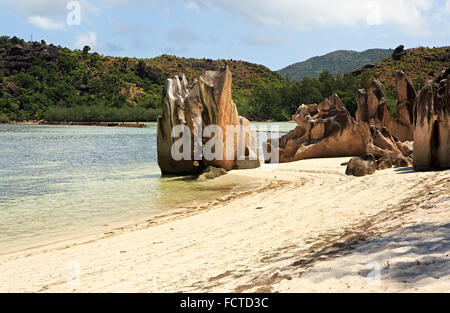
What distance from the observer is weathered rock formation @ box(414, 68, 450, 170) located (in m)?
9.79

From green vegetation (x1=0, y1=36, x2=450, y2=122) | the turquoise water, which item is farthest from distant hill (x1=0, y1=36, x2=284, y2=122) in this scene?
the turquoise water

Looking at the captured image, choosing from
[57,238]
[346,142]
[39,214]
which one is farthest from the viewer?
[346,142]

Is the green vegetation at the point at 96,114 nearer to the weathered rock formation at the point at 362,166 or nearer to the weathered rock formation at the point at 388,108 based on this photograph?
the weathered rock formation at the point at 388,108

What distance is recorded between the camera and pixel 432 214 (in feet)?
17.8

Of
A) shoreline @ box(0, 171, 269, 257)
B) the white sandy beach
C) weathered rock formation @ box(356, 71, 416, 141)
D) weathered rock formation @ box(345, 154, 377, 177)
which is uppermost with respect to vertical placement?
weathered rock formation @ box(356, 71, 416, 141)

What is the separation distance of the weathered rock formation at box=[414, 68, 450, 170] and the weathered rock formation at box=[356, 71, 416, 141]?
586cm

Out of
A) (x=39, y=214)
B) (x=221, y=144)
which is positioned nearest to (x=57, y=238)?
(x=39, y=214)

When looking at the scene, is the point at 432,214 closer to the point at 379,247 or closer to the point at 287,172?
the point at 379,247

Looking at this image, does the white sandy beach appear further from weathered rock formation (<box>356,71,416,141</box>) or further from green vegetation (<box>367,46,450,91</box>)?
green vegetation (<box>367,46,450,91</box>)

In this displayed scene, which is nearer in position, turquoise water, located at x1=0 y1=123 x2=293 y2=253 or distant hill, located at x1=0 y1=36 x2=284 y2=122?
turquoise water, located at x1=0 y1=123 x2=293 y2=253

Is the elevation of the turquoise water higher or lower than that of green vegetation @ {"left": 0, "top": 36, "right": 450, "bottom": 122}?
lower

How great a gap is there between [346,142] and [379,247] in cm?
1181

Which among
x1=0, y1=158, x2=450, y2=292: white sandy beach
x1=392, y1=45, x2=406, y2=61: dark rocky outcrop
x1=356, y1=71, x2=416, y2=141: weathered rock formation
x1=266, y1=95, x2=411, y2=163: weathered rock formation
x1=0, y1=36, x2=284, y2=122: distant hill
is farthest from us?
x1=0, y1=36, x2=284, y2=122: distant hill

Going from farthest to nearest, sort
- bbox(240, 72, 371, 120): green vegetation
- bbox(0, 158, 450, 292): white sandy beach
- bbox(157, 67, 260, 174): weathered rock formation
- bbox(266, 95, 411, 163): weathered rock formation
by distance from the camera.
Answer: bbox(240, 72, 371, 120): green vegetation → bbox(266, 95, 411, 163): weathered rock formation → bbox(157, 67, 260, 174): weathered rock formation → bbox(0, 158, 450, 292): white sandy beach
